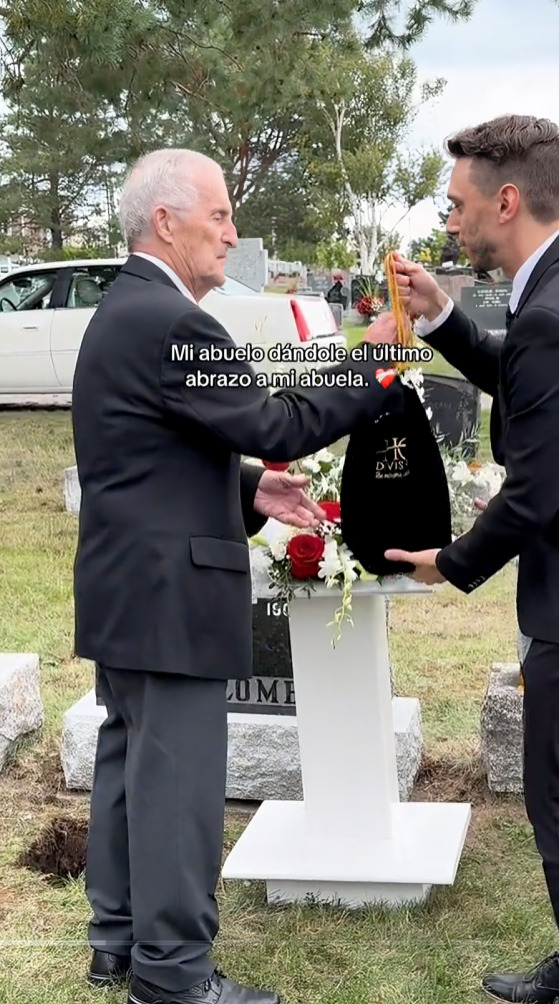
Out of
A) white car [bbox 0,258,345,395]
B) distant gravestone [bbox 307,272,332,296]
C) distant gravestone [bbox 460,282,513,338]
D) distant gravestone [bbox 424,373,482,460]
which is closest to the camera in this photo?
distant gravestone [bbox 424,373,482,460]

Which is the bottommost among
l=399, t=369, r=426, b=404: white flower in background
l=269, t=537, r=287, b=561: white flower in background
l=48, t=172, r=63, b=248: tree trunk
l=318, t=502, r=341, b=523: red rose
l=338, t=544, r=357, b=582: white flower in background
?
l=338, t=544, r=357, b=582: white flower in background

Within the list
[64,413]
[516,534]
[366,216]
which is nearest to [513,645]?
[366,216]

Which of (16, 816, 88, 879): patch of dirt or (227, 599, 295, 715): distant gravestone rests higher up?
(227, 599, 295, 715): distant gravestone

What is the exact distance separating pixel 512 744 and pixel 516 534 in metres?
1.82

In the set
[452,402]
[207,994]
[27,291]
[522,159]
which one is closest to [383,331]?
[522,159]

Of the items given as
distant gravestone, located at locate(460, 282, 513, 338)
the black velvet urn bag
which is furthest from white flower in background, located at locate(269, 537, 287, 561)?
distant gravestone, located at locate(460, 282, 513, 338)

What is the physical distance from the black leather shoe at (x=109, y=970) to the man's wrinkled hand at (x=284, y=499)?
46.5 inches

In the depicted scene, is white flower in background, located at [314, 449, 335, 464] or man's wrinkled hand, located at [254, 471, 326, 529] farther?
white flower in background, located at [314, 449, 335, 464]

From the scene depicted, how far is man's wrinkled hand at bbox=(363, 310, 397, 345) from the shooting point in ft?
8.93

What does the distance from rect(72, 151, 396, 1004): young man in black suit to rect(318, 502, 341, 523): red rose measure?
46 centimetres

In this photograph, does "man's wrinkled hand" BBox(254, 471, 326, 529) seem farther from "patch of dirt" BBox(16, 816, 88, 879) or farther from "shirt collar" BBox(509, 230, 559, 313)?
"patch of dirt" BBox(16, 816, 88, 879)

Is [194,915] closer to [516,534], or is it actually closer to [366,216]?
[516,534]

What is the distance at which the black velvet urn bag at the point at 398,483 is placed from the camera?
111 inches

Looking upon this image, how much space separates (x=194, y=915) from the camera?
2660 millimetres
